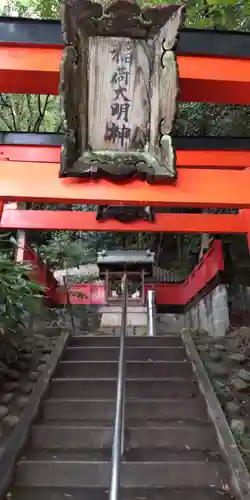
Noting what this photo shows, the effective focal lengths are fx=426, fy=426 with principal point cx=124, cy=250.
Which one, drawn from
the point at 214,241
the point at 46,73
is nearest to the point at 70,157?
the point at 46,73

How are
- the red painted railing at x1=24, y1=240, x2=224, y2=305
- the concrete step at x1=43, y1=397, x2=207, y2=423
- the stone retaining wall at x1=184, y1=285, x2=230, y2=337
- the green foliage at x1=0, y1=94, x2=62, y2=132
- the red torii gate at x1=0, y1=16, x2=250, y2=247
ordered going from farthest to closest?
the green foliage at x1=0, y1=94, x2=62, y2=132, the stone retaining wall at x1=184, y1=285, x2=230, y2=337, the red painted railing at x1=24, y1=240, x2=224, y2=305, the concrete step at x1=43, y1=397, x2=207, y2=423, the red torii gate at x1=0, y1=16, x2=250, y2=247

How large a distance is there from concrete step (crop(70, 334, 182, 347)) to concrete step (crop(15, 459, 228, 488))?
3.12 m

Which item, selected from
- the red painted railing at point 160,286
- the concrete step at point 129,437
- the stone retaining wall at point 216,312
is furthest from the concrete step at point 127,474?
the stone retaining wall at point 216,312

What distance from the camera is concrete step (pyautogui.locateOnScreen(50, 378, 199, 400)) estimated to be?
4.59 m

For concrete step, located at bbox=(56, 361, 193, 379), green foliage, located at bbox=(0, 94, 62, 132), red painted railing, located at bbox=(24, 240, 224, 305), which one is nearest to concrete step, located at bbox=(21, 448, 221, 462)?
concrete step, located at bbox=(56, 361, 193, 379)

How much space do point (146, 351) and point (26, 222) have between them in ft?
11.1

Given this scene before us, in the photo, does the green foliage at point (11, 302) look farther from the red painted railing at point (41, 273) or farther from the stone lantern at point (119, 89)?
the red painted railing at point (41, 273)

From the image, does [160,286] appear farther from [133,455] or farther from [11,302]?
[133,455]

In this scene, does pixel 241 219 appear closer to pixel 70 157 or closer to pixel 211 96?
pixel 211 96

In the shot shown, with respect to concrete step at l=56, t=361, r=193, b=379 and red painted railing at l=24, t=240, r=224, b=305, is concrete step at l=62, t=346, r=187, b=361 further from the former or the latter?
red painted railing at l=24, t=240, r=224, b=305

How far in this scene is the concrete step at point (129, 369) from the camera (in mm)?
5137

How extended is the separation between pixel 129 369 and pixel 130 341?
1149 millimetres

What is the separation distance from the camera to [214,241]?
985cm

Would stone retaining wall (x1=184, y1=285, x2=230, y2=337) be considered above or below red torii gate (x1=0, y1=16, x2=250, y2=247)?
below
